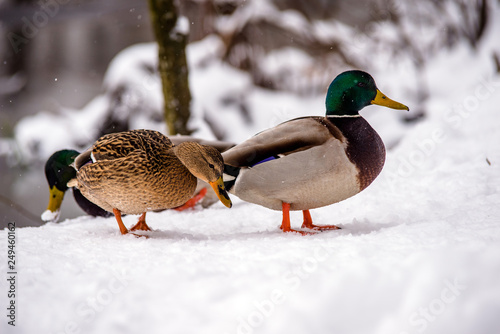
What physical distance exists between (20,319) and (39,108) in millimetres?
9073

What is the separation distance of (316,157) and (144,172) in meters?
0.80

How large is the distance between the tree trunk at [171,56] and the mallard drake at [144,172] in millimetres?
2056

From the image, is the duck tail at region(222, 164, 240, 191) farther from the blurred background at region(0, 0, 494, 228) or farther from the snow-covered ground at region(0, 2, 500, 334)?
the blurred background at region(0, 0, 494, 228)

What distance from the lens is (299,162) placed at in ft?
7.64

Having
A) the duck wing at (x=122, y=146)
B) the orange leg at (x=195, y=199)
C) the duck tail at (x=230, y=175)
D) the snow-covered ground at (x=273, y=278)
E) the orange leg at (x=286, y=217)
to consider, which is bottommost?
the orange leg at (x=195, y=199)

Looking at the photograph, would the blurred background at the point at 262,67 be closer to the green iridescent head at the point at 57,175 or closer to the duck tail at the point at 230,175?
the green iridescent head at the point at 57,175

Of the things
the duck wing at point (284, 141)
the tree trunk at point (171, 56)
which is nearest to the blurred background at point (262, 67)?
the tree trunk at point (171, 56)

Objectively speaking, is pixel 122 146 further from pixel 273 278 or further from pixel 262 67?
pixel 262 67

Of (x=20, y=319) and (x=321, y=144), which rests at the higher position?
(x=321, y=144)

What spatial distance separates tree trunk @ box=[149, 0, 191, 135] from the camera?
445 cm

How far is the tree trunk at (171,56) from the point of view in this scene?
445 cm

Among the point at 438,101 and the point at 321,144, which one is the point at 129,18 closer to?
the point at 438,101

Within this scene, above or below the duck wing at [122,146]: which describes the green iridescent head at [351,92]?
above

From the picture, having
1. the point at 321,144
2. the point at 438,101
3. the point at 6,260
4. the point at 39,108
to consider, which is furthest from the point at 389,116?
the point at 39,108
